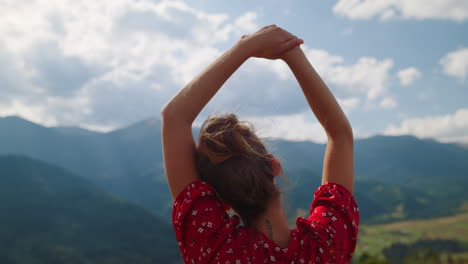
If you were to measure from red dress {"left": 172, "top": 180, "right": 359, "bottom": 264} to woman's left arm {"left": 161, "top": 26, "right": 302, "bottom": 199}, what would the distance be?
96 millimetres

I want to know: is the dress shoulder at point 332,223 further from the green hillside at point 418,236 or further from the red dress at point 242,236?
the green hillside at point 418,236

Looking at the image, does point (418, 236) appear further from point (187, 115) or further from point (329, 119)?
point (187, 115)

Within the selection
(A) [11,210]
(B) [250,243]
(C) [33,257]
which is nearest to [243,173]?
(B) [250,243]

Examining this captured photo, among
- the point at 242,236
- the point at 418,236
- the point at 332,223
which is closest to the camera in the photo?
the point at 242,236

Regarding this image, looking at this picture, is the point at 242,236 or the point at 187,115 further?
the point at 187,115

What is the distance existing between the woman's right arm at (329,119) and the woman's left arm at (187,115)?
372 mm

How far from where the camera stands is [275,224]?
6.83 ft

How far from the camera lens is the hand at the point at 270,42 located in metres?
2.32

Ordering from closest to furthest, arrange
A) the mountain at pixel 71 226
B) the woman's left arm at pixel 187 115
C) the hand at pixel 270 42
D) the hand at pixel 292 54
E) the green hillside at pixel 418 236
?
the woman's left arm at pixel 187 115, the hand at pixel 270 42, the hand at pixel 292 54, the mountain at pixel 71 226, the green hillside at pixel 418 236

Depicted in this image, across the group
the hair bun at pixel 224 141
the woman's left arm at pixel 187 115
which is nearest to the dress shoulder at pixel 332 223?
the hair bun at pixel 224 141

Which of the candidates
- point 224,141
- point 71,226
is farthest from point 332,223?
point 71,226

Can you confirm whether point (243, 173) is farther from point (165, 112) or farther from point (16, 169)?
point (16, 169)

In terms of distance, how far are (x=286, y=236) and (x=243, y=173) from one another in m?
0.42

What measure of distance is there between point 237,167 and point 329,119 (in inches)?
29.8
